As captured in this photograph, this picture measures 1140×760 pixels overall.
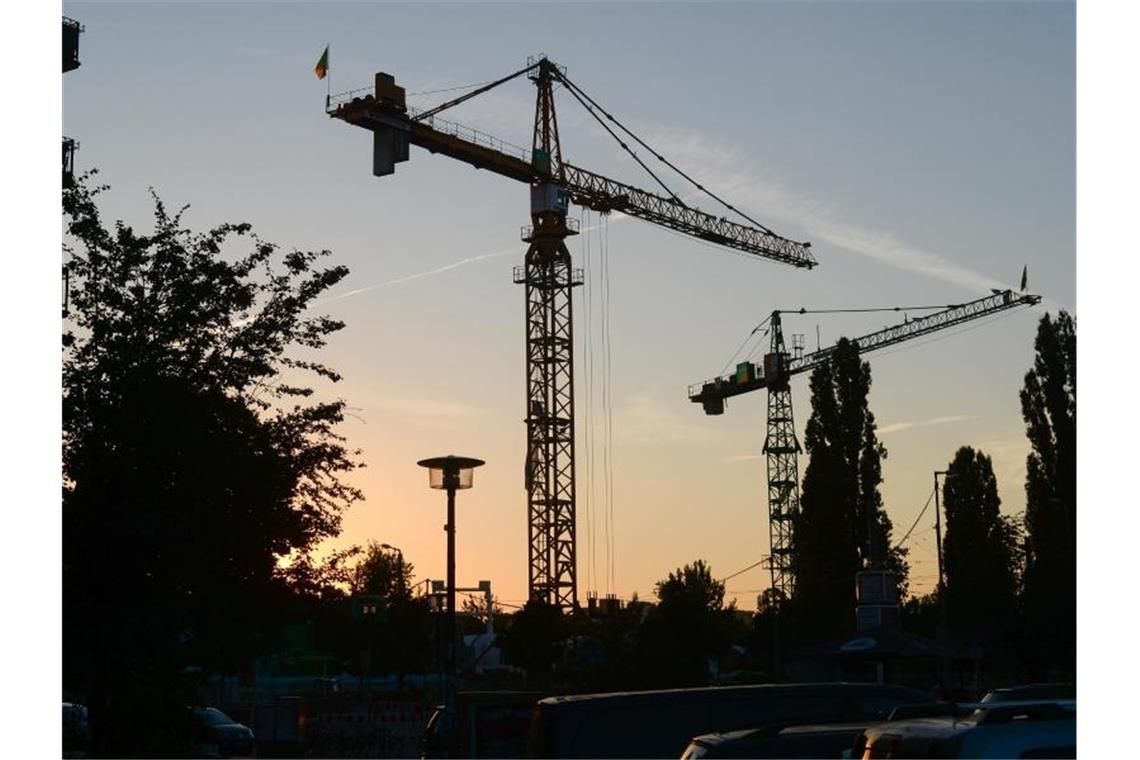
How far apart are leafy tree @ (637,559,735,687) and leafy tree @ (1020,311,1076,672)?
10766 millimetres

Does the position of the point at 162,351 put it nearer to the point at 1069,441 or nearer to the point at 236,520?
the point at 236,520

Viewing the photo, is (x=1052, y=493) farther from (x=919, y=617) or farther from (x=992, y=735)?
(x=992, y=735)

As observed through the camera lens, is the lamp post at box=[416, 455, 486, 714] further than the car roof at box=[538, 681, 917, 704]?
Yes

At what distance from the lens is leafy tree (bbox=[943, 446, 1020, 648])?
60.3 m

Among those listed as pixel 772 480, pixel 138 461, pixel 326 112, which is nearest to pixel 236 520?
pixel 138 461

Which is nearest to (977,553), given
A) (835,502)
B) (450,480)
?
(835,502)

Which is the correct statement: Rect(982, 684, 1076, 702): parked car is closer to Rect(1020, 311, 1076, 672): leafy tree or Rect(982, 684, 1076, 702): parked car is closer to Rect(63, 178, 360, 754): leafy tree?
Rect(63, 178, 360, 754): leafy tree

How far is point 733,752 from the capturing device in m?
9.26

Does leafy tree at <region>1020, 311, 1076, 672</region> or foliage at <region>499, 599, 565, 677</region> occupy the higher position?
leafy tree at <region>1020, 311, 1076, 672</region>

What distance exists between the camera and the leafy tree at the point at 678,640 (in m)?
28.8

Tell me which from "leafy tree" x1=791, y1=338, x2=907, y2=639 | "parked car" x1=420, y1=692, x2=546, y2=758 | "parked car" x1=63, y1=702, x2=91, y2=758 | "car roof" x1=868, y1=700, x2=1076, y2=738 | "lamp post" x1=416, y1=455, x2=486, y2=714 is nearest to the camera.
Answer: "car roof" x1=868, y1=700, x2=1076, y2=738

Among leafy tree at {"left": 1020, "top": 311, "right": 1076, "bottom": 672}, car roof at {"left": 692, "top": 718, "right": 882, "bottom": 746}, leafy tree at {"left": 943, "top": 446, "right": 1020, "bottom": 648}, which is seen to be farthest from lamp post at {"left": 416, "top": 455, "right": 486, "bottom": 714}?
leafy tree at {"left": 943, "top": 446, "right": 1020, "bottom": 648}

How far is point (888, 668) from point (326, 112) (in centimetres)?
3829
